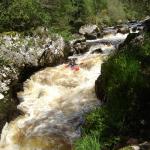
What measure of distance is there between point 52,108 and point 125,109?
240 inches

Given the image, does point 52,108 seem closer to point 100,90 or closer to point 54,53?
point 100,90

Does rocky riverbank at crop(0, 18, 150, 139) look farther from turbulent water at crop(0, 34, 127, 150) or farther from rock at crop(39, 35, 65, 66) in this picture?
turbulent water at crop(0, 34, 127, 150)

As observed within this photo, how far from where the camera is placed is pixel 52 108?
1628 centimetres

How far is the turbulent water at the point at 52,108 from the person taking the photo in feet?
43.0

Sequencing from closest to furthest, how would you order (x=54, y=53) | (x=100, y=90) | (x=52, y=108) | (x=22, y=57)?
(x=100, y=90), (x=52, y=108), (x=22, y=57), (x=54, y=53)

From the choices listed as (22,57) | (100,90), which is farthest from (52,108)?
(22,57)

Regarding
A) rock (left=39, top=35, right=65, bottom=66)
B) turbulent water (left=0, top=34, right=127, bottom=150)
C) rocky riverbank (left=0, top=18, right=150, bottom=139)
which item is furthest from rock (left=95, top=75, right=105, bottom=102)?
rock (left=39, top=35, right=65, bottom=66)

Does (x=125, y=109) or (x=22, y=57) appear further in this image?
(x=22, y=57)

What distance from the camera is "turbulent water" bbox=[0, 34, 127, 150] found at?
43.0 ft

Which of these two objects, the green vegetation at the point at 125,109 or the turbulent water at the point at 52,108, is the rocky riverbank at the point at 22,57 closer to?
the turbulent water at the point at 52,108

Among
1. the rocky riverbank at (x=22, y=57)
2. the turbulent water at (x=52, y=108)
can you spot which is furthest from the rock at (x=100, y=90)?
the rocky riverbank at (x=22, y=57)

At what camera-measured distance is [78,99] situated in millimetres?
16797

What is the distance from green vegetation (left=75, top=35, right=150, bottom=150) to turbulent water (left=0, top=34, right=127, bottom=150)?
Answer: 6.61ft

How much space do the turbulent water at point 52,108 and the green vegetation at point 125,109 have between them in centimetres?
201
